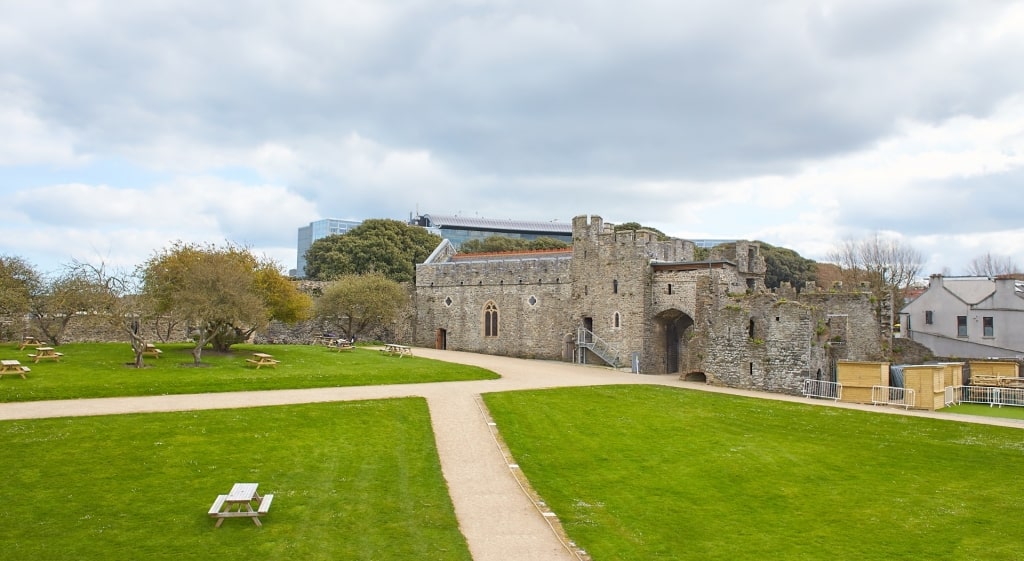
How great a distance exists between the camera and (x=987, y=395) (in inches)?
1037

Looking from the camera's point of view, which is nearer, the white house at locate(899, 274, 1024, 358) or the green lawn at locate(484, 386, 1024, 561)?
the green lawn at locate(484, 386, 1024, 561)

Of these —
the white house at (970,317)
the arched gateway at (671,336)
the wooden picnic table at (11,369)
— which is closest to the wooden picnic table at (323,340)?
the wooden picnic table at (11,369)

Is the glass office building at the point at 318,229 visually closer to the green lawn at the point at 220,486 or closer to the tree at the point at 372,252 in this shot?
the tree at the point at 372,252

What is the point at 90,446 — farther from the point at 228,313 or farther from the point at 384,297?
the point at 384,297

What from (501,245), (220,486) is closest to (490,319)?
(220,486)

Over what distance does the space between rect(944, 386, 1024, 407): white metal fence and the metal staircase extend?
1410 cm

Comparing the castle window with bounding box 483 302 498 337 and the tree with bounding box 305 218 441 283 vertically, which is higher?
the tree with bounding box 305 218 441 283

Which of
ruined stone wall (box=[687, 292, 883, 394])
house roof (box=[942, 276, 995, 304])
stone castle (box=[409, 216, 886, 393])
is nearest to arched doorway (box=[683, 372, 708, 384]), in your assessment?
stone castle (box=[409, 216, 886, 393])

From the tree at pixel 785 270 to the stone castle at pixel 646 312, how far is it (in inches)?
1411

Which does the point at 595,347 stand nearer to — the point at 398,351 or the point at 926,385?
the point at 398,351

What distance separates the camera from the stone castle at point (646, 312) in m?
28.3

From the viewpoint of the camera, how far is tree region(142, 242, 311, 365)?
85.6ft

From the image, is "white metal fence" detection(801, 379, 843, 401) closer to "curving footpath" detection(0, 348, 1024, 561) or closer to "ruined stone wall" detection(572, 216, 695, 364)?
"curving footpath" detection(0, 348, 1024, 561)

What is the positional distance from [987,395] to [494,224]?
114 meters
